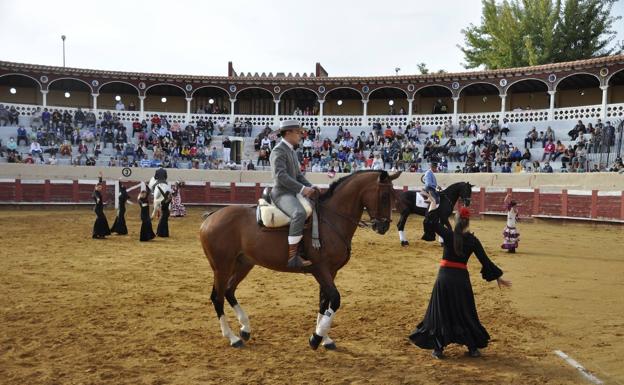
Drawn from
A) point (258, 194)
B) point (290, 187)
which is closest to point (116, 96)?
point (258, 194)

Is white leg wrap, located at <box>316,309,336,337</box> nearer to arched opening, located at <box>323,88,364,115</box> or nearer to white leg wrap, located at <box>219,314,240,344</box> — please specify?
white leg wrap, located at <box>219,314,240,344</box>

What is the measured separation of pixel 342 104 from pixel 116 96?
14.2 meters

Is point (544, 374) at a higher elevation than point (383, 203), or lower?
lower

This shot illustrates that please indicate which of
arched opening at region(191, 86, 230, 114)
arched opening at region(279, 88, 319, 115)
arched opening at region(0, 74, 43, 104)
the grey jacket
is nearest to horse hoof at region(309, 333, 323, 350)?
the grey jacket

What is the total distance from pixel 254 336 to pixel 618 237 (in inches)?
512

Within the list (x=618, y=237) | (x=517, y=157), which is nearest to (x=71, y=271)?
(x=618, y=237)

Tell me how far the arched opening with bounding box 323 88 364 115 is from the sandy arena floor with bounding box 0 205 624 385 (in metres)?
24.2

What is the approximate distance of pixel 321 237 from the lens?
5.09 meters

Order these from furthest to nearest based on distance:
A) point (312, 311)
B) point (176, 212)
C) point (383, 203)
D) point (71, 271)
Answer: point (176, 212)
point (71, 271)
point (312, 311)
point (383, 203)

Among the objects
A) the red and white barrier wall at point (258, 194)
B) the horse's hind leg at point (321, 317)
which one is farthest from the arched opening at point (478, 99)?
the horse's hind leg at point (321, 317)

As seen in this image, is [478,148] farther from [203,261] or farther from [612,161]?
[203,261]

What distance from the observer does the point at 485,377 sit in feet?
13.9

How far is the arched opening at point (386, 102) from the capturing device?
109ft

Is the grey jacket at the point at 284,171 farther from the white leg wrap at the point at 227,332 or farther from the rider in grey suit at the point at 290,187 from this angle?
the white leg wrap at the point at 227,332
